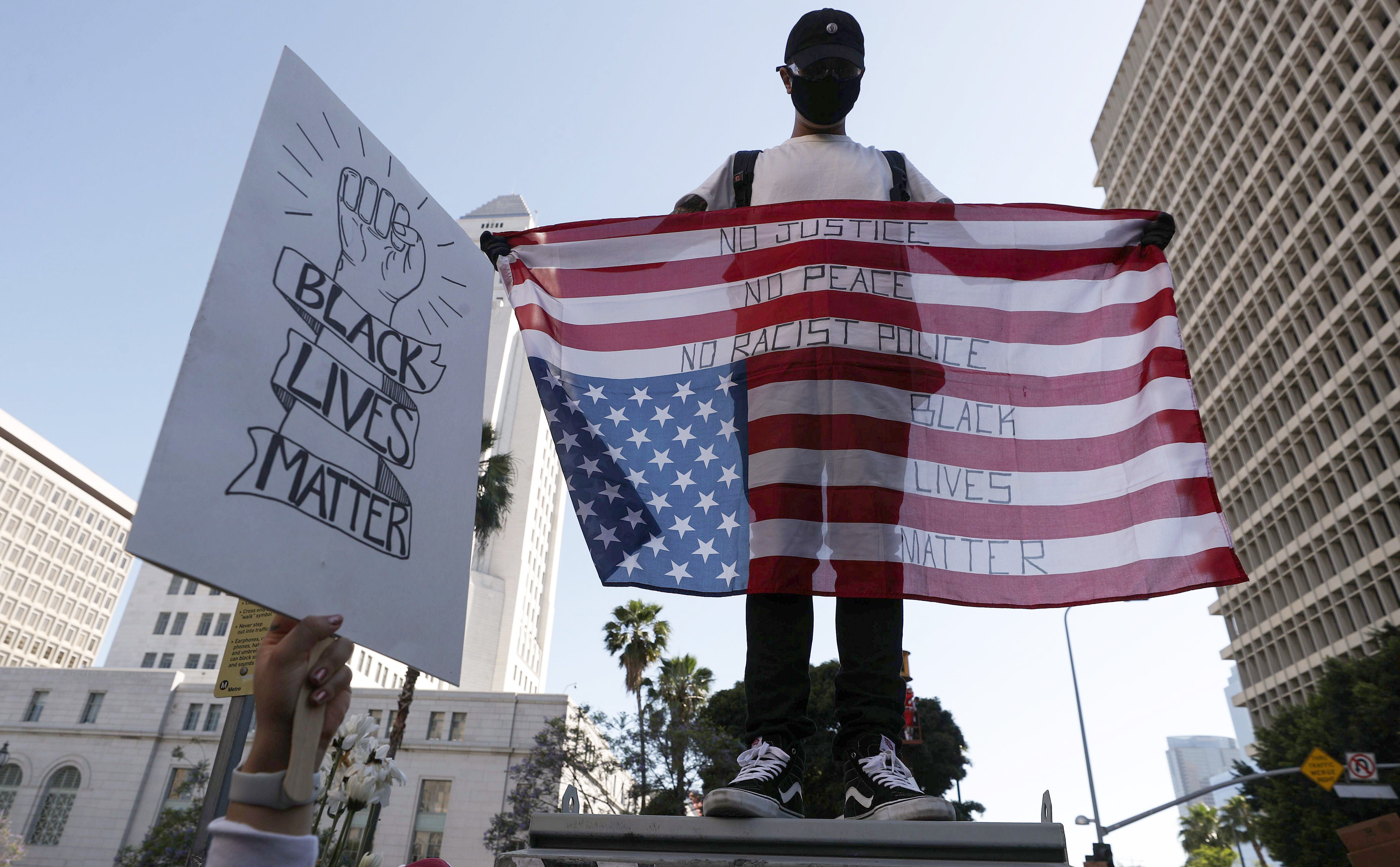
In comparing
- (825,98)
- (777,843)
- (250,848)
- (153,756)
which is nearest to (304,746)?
(250,848)

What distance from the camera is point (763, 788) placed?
254cm

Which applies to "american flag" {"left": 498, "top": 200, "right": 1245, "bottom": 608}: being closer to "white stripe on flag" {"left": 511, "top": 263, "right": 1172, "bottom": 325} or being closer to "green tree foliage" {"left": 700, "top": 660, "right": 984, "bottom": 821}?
"white stripe on flag" {"left": 511, "top": 263, "right": 1172, "bottom": 325}

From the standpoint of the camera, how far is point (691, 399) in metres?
3.54

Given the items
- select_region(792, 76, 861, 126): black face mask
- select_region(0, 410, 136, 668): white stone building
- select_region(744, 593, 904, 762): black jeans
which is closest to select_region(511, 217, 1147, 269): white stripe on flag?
select_region(792, 76, 861, 126): black face mask

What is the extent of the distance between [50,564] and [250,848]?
118532 mm

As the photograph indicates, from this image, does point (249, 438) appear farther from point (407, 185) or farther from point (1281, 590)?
point (1281, 590)

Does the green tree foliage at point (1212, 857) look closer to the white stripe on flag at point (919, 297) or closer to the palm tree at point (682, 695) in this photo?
the palm tree at point (682, 695)

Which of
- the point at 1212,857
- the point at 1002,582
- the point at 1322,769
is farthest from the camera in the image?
the point at 1212,857

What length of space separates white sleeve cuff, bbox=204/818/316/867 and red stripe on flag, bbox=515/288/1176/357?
2495 millimetres

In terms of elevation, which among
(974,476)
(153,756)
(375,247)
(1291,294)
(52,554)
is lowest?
(974,476)

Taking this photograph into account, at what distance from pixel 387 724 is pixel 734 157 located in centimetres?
5831

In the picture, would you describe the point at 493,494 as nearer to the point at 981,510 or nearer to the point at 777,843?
the point at 981,510

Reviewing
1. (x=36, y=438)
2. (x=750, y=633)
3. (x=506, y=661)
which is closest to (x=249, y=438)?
(x=750, y=633)

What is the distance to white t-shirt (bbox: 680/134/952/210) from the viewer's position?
3.67m
